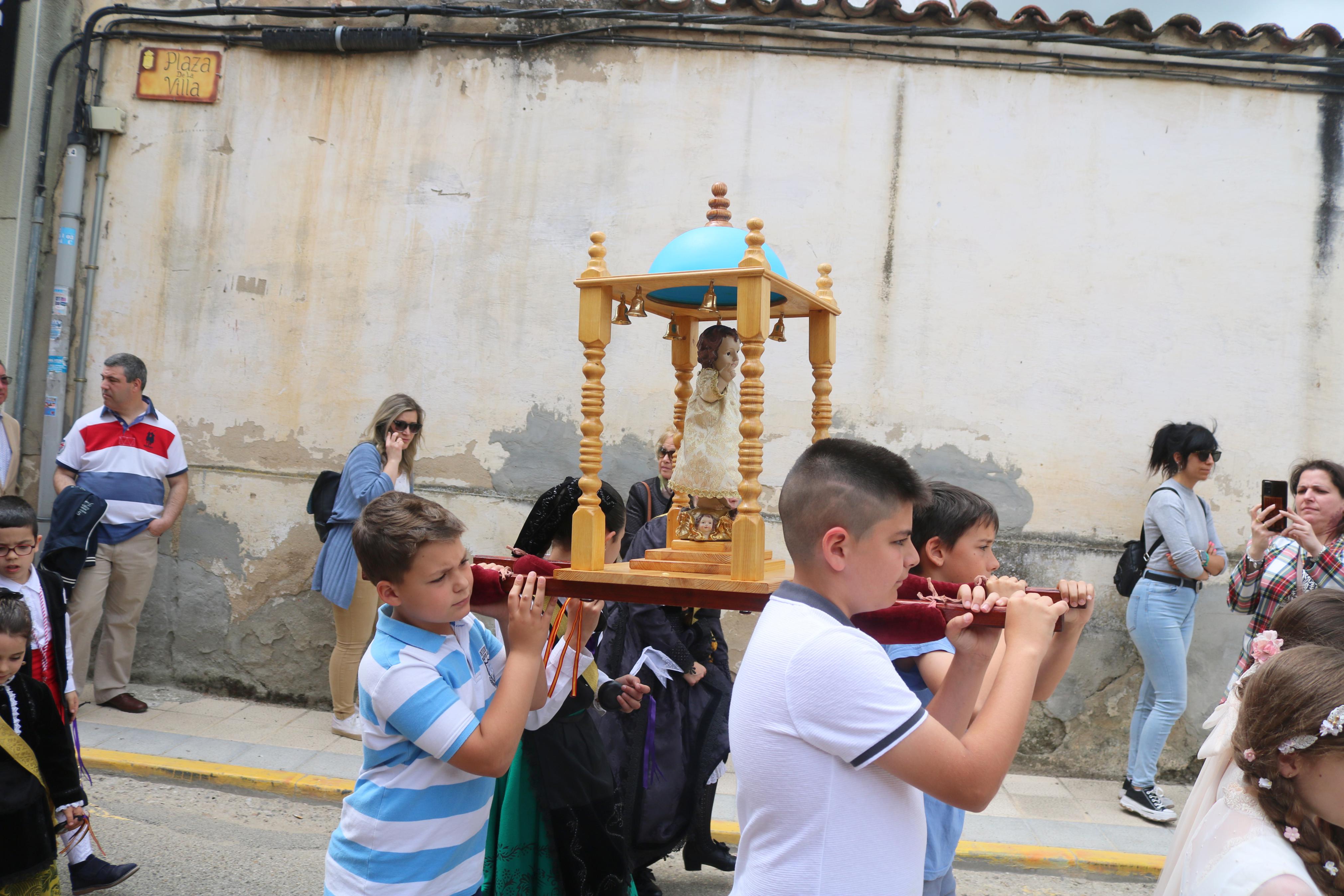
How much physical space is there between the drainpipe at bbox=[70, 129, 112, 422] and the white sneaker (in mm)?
2694

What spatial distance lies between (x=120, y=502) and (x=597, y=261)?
14.2 ft

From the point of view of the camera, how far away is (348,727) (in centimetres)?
598

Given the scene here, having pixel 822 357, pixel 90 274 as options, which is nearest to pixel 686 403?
pixel 822 357

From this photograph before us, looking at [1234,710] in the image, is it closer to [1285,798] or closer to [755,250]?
[1285,798]

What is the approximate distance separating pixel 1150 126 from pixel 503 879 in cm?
551

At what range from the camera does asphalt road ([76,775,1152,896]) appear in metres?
4.18

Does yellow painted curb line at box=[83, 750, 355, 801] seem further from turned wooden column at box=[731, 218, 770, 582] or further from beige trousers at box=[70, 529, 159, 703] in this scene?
turned wooden column at box=[731, 218, 770, 582]

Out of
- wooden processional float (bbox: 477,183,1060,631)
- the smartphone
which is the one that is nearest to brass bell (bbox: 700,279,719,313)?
wooden processional float (bbox: 477,183,1060,631)

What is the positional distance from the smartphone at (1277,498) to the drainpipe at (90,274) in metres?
6.75

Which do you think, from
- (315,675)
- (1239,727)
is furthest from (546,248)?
(1239,727)

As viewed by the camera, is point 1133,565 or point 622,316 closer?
point 622,316

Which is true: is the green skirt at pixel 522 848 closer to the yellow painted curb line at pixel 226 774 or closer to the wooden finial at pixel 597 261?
the wooden finial at pixel 597 261

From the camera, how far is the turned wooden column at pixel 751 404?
275 centimetres

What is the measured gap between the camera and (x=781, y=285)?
9.59ft
